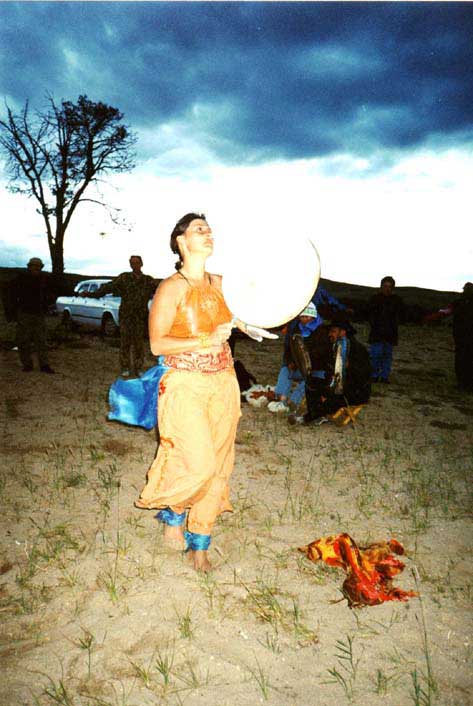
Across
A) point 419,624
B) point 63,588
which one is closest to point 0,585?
point 63,588

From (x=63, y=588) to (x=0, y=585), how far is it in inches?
15.9

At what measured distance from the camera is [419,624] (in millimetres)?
2639

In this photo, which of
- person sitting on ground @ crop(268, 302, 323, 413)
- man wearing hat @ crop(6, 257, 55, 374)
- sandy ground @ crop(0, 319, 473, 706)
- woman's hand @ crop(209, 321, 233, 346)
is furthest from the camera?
man wearing hat @ crop(6, 257, 55, 374)

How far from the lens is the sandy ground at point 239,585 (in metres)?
2.23

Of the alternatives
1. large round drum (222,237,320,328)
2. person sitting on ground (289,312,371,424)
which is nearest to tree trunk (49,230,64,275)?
person sitting on ground (289,312,371,424)

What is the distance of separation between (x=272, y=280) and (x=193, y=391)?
0.94m

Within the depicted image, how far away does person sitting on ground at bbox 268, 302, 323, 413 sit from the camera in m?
6.89

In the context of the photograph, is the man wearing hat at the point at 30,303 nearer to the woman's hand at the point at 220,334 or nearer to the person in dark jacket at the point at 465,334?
the woman's hand at the point at 220,334

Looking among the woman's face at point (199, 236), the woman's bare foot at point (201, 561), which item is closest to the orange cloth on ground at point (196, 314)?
the woman's face at point (199, 236)

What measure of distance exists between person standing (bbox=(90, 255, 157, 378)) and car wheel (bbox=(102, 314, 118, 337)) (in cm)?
646

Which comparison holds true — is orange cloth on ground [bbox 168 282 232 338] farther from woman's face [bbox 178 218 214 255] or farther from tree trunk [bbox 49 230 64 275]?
tree trunk [bbox 49 230 64 275]

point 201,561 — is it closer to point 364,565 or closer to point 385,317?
point 364,565

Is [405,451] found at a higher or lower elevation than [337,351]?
lower

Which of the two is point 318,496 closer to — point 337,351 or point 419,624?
point 419,624
